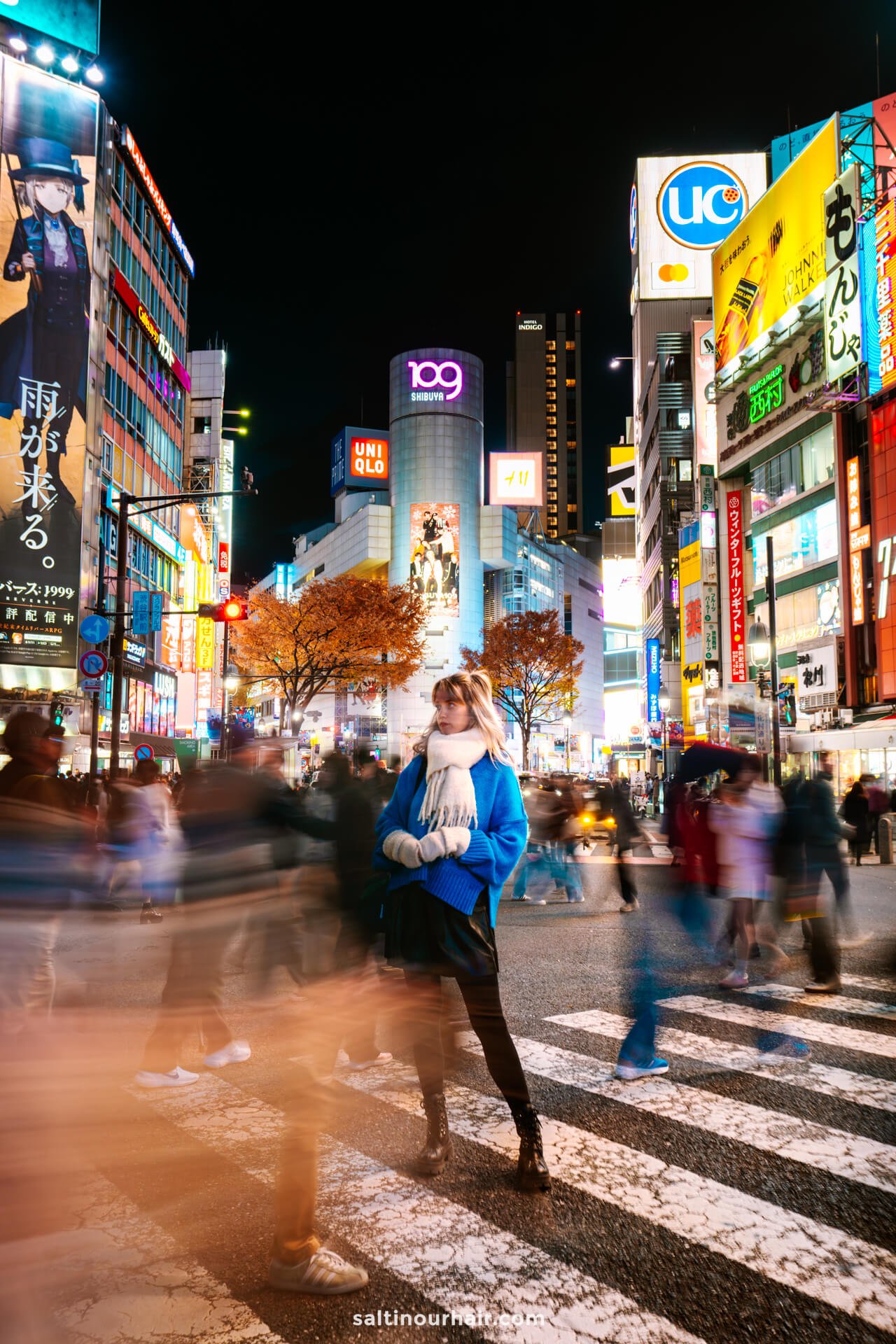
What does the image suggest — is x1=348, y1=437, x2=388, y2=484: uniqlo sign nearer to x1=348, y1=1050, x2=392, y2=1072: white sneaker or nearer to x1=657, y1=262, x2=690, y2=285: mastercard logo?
x1=657, y1=262, x2=690, y2=285: mastercard logo

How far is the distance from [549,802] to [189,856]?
10.2 meters

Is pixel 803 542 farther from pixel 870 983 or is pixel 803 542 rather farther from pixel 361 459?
pixel 361 459

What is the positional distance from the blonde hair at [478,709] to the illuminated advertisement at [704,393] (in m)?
47.4

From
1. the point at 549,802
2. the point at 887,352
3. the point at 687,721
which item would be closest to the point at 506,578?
the point at 687,721

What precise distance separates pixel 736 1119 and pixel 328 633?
42.4 metres

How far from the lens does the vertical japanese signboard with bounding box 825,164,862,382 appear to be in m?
33.6

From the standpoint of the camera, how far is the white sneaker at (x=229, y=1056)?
5.73 metres

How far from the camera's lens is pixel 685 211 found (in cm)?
7681

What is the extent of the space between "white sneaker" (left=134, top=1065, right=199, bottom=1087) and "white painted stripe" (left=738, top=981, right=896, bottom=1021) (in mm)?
4552

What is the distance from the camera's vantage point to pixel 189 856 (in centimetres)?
489

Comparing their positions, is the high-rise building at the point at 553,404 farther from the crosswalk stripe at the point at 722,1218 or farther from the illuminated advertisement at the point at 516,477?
the crosswalk stripe at the point at 722,1218

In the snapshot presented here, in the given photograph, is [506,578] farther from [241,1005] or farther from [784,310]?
[241,1005]

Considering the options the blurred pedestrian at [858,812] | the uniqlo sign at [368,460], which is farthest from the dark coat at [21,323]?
the uniqlo sign at [368,460]
